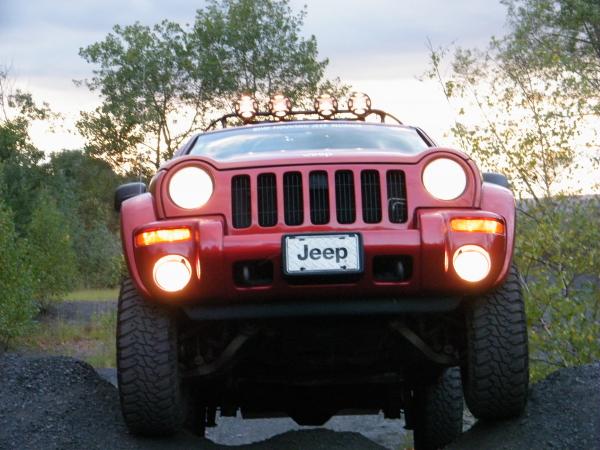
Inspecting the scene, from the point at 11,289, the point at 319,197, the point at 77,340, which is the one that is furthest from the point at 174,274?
the point at 77,340

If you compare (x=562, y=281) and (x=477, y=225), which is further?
(x=562, y=281)

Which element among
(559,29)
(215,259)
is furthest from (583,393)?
(559,29)

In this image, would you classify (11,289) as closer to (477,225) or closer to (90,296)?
(477,225)

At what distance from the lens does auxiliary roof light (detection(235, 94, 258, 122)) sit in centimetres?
617

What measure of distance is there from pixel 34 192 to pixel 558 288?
2536cm

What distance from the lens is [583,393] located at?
471 cm

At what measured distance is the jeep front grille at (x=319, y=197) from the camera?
4.27m

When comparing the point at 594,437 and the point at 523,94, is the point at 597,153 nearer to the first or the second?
the point at 523,94

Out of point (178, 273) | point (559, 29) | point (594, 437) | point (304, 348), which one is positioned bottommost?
point (594, 437)

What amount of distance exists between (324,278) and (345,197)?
0.42 m

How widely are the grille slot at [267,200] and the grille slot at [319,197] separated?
18cm

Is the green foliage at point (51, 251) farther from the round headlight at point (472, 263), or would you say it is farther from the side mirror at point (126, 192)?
the round headlight at point (472, 263)

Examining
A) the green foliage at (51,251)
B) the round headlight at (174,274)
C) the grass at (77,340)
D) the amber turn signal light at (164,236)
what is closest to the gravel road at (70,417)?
the round headlight at (174,274)

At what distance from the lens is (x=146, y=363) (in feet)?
14.3
